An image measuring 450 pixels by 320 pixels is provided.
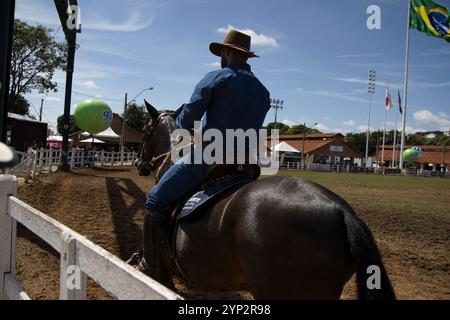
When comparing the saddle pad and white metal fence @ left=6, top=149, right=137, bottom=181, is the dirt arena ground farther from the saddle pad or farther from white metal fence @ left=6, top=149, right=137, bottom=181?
the saddle pad

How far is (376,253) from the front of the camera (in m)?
2.22

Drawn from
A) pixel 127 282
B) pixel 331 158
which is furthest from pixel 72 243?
pixel 331 158

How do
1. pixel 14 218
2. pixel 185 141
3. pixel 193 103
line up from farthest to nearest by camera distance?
1. pixel 185 141
2. pixel 14 218
3. pixel 193 103

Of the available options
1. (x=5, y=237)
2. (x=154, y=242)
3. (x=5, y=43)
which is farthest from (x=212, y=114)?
(x=5, y=43)

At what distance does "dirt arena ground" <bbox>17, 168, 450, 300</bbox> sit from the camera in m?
4.93

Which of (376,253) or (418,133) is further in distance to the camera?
(418,133)

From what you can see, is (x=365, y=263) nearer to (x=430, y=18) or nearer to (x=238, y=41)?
(x=238, y=41)

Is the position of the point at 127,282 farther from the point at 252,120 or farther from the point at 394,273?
the point at 394,273

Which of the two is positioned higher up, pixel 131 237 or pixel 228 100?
pixel 228 100

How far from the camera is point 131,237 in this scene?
7.17 m

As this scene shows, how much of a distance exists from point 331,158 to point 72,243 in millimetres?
75896

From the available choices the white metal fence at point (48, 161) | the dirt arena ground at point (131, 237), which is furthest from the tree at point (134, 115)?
the dirt arena ground at point (131, 237)

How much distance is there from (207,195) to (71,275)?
3.76 feet

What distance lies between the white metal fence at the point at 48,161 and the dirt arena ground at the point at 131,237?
145cm
